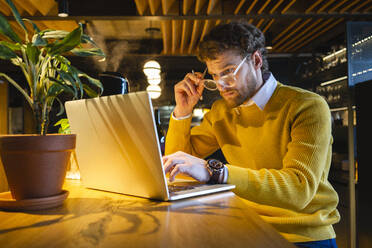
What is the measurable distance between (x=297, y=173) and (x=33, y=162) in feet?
2.91

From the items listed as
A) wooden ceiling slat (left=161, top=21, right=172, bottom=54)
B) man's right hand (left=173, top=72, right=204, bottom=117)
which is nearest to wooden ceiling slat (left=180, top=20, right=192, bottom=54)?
wooden ceiling slat (left=161, top=21, right=172, bottom=54)

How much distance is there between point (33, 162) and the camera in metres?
0.79

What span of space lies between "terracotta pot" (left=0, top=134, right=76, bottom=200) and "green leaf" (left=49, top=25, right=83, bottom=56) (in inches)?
9.4

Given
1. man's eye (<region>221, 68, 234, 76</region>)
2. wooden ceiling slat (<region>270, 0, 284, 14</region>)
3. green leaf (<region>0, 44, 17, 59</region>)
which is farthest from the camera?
wooden ceiling slat (<region>270, 0, 284, 14</region>)

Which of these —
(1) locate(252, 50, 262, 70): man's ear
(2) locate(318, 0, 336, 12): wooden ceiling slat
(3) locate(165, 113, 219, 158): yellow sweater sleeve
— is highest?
(2) locate(318, 0, 336, 12): wooden ceiling slat

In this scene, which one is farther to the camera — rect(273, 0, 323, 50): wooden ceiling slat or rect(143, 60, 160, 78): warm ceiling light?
rect(143, 60, 160, 78): warm ceiling light

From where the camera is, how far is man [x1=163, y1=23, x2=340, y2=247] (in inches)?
41.5

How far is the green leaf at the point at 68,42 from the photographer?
0.80m

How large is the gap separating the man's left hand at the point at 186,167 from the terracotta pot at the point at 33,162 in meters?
0.33

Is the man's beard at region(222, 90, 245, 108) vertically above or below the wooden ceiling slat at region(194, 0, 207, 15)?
below

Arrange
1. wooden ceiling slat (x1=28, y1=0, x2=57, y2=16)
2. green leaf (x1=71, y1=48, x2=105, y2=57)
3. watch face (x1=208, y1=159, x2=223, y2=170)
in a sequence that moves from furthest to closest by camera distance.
Answer: 1. wooden ceiling slat (x1=28, y1=0, x2=57, y2=16)
2. watch face (x1=208, y1=159, x2=223, y2=170)
3. green leaf (x1=71, y1=48, x2=105, y2=57)

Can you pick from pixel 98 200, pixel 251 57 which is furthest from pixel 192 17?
pixel 98 200

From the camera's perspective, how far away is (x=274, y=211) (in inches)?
53.4

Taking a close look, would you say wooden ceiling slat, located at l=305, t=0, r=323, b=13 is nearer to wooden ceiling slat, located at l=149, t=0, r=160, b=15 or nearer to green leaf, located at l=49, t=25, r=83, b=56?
wooden ceiling slat, located at l=149, t=0, r=160, b=15
